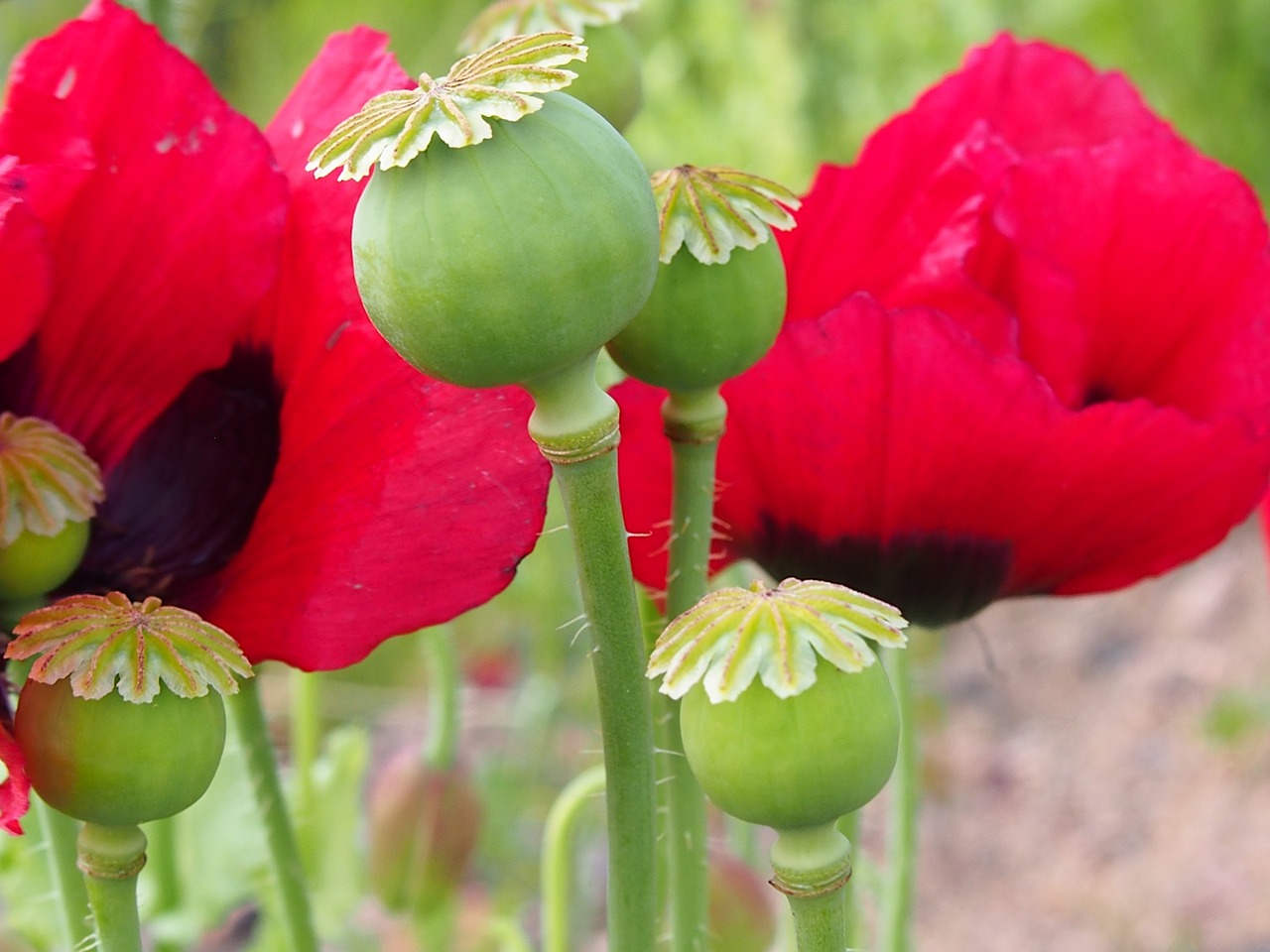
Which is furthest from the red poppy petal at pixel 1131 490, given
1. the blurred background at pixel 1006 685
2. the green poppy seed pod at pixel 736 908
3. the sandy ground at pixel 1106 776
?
the sandy ground at pixel 1106 776

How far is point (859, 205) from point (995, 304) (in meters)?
0.04

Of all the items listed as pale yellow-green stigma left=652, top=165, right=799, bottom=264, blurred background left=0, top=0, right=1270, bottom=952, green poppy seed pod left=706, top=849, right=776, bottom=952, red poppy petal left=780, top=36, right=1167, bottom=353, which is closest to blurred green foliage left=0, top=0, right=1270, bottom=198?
blurred background left=0, top=0, right=1270, bottom=952

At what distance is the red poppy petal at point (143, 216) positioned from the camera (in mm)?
351

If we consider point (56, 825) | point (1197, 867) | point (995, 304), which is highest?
point (995, 304)

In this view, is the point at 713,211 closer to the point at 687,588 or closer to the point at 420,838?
the point at 687,588

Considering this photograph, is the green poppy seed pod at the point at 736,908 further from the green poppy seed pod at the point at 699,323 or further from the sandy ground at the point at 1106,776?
the sandy ground at the point at 1106,776

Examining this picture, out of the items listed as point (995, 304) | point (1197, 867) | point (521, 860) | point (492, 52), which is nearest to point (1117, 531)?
point (995, 304)

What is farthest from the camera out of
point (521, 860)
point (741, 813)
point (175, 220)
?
point (521, 860)

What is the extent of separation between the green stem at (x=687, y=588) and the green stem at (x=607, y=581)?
0.03 m

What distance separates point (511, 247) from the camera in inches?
9.0

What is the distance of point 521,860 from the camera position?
1409 mm

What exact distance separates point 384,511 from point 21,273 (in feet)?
0.27

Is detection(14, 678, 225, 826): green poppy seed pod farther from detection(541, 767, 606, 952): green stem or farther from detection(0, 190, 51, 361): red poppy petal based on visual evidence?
detection(541, 767, 606, 952): green stem

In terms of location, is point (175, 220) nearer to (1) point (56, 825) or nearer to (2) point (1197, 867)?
(1) point (56, 825)
